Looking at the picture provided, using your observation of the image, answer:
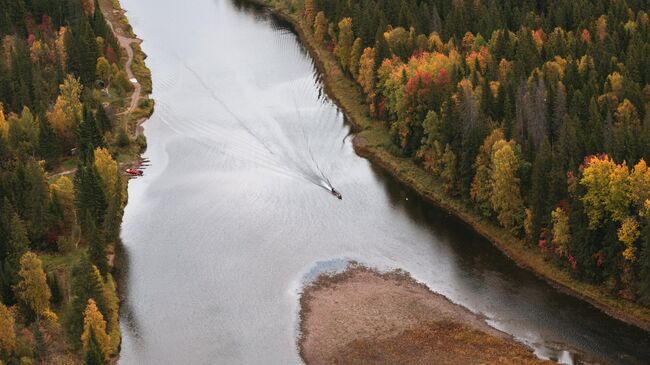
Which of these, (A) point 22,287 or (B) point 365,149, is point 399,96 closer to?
(B) point 365,149

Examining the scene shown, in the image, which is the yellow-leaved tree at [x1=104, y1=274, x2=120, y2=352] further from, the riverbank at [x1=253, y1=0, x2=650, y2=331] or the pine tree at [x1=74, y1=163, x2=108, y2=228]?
the riverbank at [x1=253, y1=0, x2=650, y2=331]

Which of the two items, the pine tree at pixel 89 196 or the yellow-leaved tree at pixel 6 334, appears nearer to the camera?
the yellow-leaved tree at pixel 6 334

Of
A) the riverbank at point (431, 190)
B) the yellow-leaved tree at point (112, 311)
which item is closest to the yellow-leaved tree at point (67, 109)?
the yellow-leaved tree at point (112, 311)

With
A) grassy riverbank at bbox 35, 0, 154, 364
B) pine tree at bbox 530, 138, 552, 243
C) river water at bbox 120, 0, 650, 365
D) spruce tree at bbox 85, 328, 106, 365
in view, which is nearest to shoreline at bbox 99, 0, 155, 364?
grassy riverbank at bbox 35, 0, 154, 364

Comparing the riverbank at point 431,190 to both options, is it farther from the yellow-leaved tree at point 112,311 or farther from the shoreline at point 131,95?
the yellow-leaved tree at point 112,311

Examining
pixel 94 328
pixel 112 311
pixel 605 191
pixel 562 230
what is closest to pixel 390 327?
pixel 562 230

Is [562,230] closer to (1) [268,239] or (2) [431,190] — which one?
(2) [431,190]

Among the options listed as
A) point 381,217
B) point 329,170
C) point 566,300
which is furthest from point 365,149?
point 566,300
